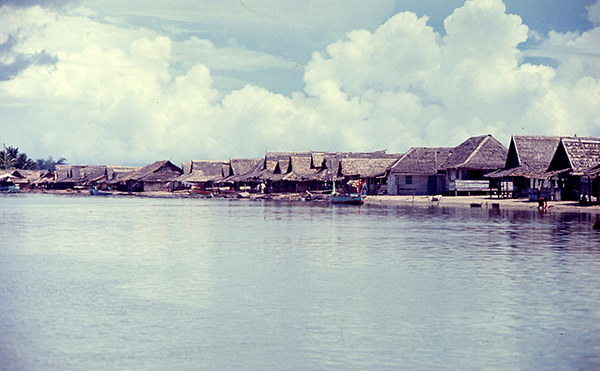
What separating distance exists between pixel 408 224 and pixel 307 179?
1788 inches

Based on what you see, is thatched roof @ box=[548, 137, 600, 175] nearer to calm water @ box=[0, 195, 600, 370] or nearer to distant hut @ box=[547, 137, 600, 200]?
distant hut @ box=[547, 137, 600, 200]

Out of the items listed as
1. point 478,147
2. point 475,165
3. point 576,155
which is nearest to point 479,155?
point 478,147

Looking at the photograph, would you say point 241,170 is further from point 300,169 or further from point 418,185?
point 418,185

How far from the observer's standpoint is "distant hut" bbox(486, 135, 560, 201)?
162ft

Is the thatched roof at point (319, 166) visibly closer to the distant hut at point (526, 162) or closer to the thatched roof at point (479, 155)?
the thatched roof at point (479, 155)

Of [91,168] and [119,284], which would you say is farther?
[91,168]

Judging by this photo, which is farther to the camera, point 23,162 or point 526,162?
point 23,162

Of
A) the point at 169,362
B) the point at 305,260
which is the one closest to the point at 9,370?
the point at 169,362

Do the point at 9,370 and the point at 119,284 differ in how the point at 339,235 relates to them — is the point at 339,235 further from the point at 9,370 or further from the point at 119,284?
the point at 9,370

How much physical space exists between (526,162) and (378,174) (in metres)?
20.5

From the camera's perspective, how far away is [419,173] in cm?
6144

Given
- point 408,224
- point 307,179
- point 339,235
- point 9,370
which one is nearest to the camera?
point 9,370

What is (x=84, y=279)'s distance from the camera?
47.8 ft

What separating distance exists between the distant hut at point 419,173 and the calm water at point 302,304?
1541 inches
